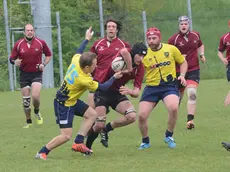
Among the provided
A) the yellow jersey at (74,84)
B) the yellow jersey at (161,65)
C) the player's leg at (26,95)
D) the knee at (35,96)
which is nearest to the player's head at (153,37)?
the yellow jersey at (161,65)

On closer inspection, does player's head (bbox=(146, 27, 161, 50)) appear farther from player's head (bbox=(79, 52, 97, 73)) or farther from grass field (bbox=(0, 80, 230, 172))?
grass field (bbox=(0, 80, 230, 172))

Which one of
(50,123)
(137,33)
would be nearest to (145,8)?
(137,33)

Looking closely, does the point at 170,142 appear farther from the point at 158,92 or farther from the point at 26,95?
the point at 26,95

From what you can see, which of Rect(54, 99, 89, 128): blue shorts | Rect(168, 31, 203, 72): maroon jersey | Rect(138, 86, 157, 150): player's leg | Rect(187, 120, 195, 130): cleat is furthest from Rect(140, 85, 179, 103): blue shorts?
Rect(168, 31, 203, 72): maroon jersey

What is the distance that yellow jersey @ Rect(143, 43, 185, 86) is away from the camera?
10.7 meters

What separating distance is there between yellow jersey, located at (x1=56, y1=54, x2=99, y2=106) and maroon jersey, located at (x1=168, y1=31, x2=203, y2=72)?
416cm

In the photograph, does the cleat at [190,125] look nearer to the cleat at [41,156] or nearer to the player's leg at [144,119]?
the player's leg at [144,119]

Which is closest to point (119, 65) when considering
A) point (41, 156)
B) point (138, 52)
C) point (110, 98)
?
point (138, 52)

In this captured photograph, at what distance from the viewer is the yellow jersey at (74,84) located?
9516mm

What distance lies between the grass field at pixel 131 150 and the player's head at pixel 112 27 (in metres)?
1.78

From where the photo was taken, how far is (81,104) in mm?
9930

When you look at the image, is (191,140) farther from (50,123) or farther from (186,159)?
(50,123)

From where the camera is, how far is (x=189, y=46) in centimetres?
1366

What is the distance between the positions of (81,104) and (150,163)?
1412 millimetres
